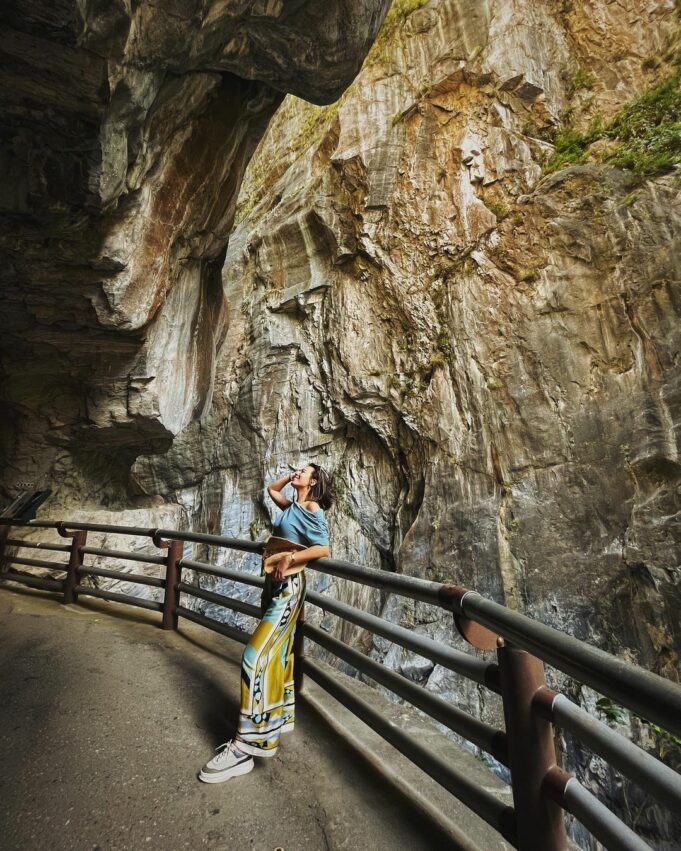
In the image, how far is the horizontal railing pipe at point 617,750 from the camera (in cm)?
102

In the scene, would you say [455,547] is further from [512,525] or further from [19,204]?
[19,204]

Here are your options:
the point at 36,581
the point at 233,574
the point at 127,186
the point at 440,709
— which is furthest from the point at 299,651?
the point at 127,186

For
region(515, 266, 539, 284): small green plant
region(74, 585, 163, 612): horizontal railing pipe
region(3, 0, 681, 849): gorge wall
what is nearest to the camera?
region(74, 585, 163, 612): horizontal railing pipe

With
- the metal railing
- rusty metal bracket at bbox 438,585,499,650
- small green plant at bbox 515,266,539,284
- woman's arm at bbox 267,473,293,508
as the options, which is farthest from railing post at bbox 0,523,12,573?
small green plant at bbox 515,266,539,284

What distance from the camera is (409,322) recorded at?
1395cm

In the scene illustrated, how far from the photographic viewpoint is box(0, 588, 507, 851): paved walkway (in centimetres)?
182

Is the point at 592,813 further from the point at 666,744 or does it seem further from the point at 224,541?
the point at 666,744

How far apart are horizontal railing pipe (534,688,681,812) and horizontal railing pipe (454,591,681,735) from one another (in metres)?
0.09

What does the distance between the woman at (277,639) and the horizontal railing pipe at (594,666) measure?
1.04m

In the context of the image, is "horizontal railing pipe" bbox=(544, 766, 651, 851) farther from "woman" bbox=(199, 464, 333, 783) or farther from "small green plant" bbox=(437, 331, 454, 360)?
"small green plant" bbox=(437, 331, 454, 360)

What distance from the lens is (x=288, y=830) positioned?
1.87 metres

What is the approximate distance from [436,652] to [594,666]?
2.74 ft

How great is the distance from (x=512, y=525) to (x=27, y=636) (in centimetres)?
956

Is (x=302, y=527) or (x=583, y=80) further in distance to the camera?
(x=583, y=80)
